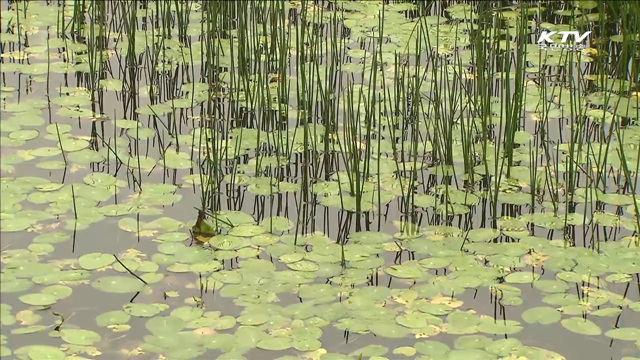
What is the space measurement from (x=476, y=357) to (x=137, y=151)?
1502 millimetres

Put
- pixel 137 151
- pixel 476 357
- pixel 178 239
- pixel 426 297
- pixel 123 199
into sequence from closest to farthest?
pixel 476 357 → pixel 426 297 → pixel 178 239 → pixel 123 199 → pixel 137 151

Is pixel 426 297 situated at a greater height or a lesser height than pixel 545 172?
lesser

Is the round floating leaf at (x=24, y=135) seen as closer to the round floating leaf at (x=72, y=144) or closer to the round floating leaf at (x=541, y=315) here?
the round floating leaf at (x=72, y=144)

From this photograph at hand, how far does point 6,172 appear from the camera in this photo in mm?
3684

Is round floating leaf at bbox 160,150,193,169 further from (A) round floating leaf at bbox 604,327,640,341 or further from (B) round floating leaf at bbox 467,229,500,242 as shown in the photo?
(A) round floating leaf at bbox 604,327,640,341

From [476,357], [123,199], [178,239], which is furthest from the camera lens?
[123,199]

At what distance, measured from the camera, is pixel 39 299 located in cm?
299

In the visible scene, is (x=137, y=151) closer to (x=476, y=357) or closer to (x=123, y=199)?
(x=123, y=199)

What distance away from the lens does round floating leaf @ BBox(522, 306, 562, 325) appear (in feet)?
9.78

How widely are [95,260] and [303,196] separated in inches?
28.0

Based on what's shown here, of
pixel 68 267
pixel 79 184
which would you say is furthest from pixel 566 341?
pixel 79 184

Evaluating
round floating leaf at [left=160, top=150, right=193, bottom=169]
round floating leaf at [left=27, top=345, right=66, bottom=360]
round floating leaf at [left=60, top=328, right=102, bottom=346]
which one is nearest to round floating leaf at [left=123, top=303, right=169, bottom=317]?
round floating leaf at [left=60, top=328, right=102, bottom=346]

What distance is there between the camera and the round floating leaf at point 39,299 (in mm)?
2977

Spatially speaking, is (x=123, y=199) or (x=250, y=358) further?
(x=123, y=199)
